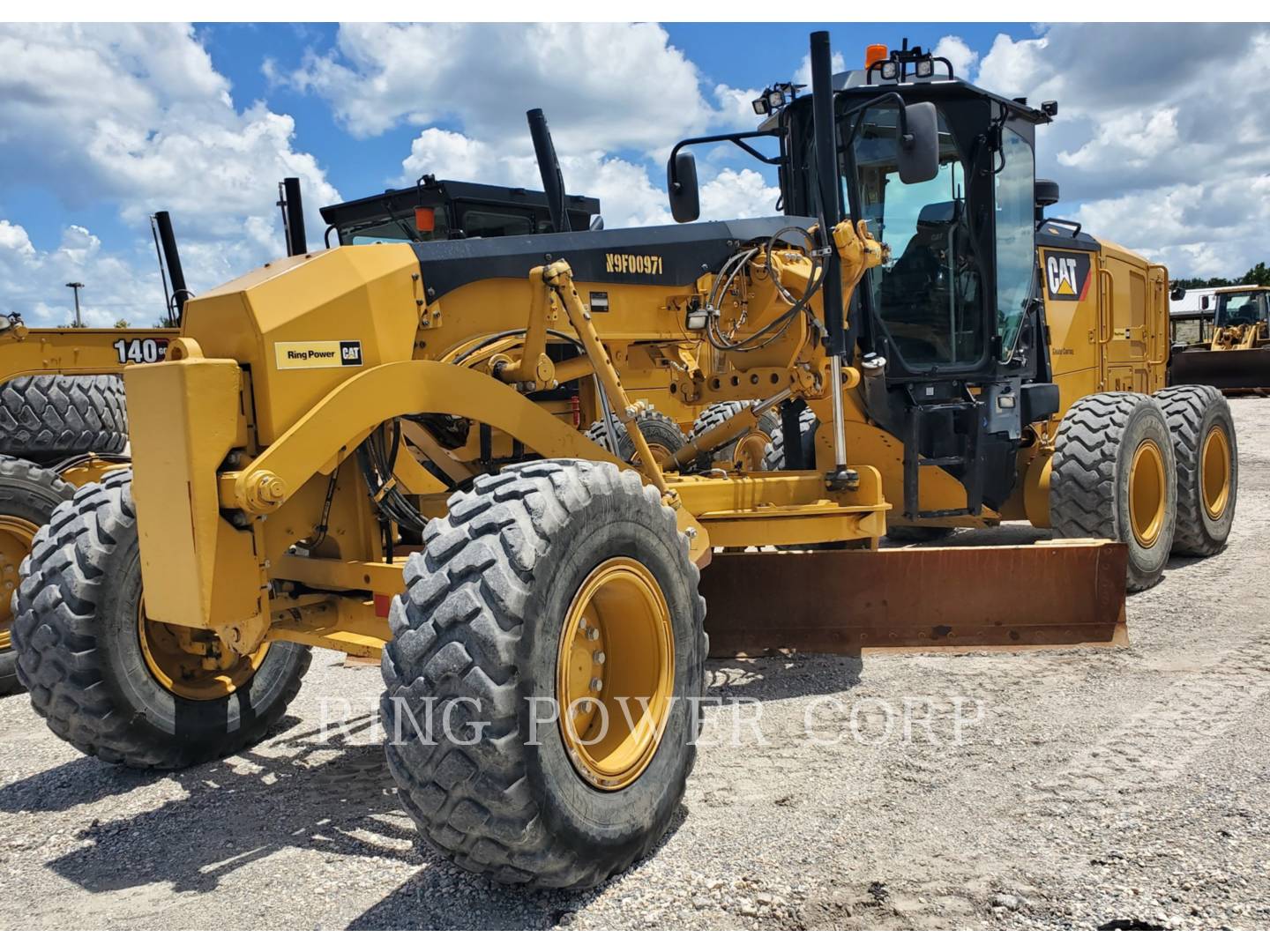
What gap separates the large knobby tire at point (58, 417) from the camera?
7391mm

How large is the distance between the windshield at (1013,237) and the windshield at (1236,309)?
878 inches

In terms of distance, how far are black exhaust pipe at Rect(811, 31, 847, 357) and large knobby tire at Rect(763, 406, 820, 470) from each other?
1.56m

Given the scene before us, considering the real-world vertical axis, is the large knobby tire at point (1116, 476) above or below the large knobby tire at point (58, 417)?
below

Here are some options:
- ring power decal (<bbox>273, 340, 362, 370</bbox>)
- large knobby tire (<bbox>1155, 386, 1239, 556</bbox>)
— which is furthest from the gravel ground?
large knobby tire (<bbox>1155, 386, 1239, 556</bbox>)

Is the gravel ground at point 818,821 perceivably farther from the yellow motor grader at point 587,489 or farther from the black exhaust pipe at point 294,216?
the black exhaust pipe at point 294,216

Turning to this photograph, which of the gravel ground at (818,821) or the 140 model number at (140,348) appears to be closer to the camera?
the gravel ground at (818,821)

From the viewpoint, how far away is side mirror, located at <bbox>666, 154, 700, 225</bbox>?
18.0 feet

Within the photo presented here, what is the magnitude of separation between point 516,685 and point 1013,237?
191 inches

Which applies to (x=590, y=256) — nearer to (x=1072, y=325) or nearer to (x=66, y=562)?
(x=66, y=562)

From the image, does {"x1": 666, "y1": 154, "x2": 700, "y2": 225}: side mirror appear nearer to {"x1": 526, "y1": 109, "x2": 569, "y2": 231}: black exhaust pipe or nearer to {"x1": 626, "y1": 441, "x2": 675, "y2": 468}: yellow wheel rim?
{"x1": 526, "y1": 109, "x2": 569, "y2": 231}: black exhaust pipe

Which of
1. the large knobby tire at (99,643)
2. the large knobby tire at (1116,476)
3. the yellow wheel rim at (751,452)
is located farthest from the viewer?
the large knobby tire at (1116,476)

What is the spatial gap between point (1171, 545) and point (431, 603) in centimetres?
A: 603

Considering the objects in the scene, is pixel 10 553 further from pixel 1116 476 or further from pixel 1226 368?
pixel 1226 368

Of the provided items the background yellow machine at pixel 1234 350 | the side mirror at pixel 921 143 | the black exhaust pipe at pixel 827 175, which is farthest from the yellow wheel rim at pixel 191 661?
the background yellow machine at pixel 1234 350
